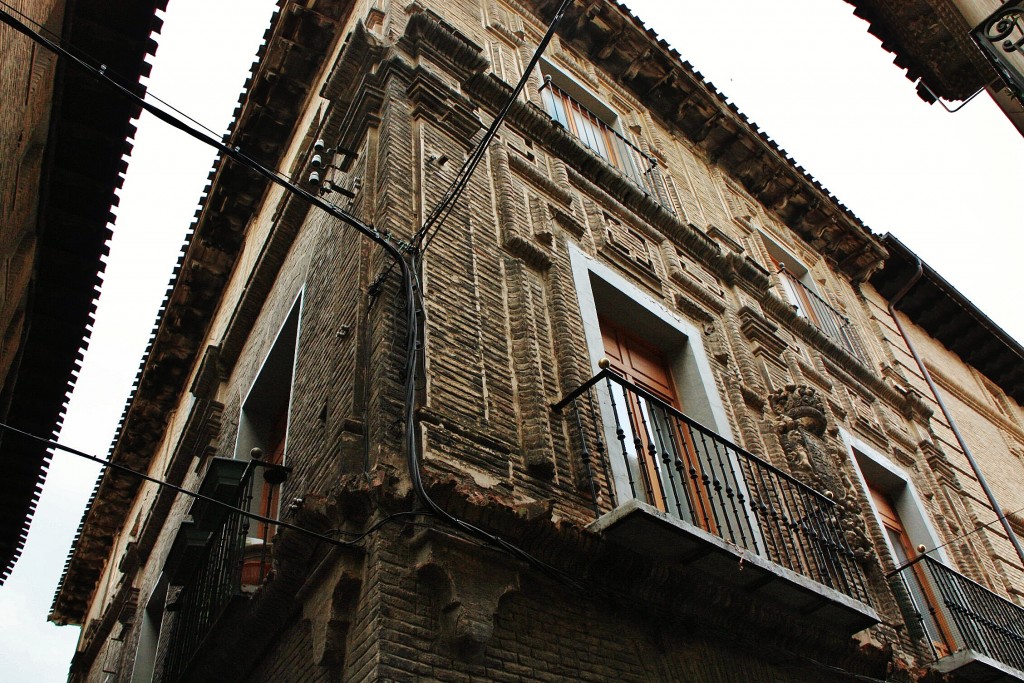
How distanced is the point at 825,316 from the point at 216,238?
846 cm

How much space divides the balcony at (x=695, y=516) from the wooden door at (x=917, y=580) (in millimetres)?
1440

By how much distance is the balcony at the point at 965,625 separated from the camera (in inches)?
281

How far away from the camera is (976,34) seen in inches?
253

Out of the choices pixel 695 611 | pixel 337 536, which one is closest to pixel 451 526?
pixel 337 536

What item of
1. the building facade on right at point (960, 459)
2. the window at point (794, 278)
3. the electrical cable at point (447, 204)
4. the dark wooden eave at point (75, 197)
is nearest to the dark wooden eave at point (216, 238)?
the dark wooden eave at point (75, 197)

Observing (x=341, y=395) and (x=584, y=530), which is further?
(x=341, y=395)

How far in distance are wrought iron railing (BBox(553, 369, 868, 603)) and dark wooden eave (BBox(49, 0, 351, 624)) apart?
241 inches

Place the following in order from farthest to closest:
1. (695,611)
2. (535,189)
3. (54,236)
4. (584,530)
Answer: (54,236), (535,189), (695,611), (584,530)

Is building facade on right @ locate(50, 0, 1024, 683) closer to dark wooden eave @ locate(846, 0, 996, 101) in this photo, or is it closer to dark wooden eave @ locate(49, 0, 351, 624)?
dark wooden eave @ locate(49, 0, 351, 624)

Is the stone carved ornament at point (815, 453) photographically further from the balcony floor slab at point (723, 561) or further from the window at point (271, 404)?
the window at point (271, 404)

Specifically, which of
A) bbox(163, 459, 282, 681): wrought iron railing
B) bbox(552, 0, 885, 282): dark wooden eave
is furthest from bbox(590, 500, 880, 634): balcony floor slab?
bbox(552, 0, 885, 282): dark wooden eave

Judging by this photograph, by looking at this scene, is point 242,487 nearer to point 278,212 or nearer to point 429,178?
point 429,178

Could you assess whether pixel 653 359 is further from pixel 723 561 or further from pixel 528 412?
pixel 723 561

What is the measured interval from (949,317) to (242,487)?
14724 millimetres
